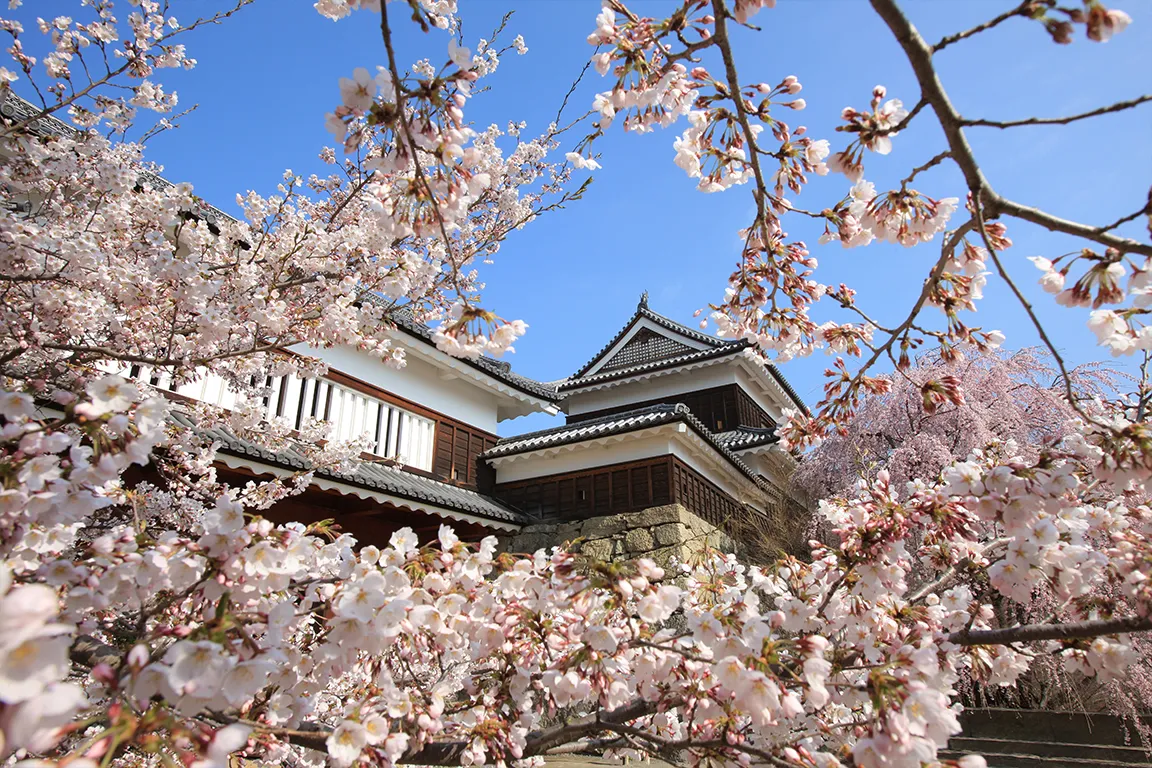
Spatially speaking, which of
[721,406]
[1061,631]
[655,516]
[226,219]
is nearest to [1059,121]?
[1061,631]

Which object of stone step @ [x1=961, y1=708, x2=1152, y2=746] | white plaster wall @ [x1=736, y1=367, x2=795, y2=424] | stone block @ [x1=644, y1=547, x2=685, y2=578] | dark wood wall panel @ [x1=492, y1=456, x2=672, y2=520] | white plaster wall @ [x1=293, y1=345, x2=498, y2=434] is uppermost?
white plaster wall @ [x1=736, y1=367, x2=795, y2=424]

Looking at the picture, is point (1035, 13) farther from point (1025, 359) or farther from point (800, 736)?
point (1025, 359)

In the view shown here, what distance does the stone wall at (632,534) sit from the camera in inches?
333

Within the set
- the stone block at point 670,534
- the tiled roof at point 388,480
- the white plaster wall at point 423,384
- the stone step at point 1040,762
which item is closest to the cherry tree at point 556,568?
the tiled roof at point 388,480

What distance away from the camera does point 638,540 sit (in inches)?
340

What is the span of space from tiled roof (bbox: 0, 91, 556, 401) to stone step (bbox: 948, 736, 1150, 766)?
23.9 ft

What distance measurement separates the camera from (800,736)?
2148 millimetres

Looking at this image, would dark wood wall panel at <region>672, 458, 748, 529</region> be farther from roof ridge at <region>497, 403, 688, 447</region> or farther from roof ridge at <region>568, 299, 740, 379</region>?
roof ridge at <region>568, 299, 740, 379</region>

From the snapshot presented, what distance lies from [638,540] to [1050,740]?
5029mm

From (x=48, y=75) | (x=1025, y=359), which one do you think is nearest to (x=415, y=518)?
(x=48, y=75)

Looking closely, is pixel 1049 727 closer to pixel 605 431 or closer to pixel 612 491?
pixel 612 491

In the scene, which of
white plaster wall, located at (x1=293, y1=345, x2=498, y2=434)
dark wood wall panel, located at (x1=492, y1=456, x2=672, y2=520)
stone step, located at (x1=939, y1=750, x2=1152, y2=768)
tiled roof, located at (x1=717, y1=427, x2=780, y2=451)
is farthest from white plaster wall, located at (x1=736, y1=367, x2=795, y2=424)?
stone step, located at (x1=939, y1=750, x2=1152, y2=768)

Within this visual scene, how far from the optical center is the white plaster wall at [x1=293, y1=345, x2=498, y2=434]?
25.4ft

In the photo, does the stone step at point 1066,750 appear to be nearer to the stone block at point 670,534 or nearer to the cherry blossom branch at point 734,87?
the stone block at point 670,534
